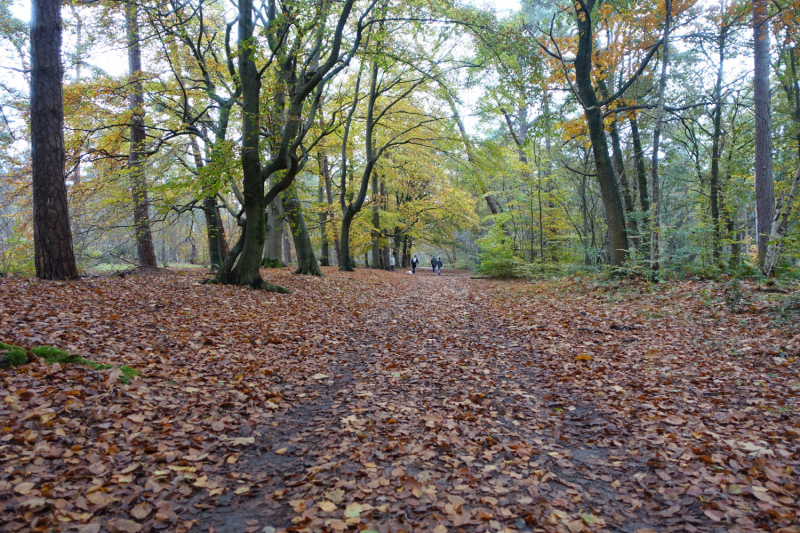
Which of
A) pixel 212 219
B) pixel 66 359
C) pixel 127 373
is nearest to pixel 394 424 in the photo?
pixel 127 373

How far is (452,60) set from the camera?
14180 mm

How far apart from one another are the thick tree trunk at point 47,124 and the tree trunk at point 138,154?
2695 mm

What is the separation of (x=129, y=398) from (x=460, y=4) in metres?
11.6

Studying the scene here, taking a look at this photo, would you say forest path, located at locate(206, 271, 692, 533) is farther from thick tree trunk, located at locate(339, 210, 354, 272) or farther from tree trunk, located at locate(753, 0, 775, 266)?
thick tree trunk, located at locate(339, 210, 354, 272)

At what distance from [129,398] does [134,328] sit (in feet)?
7.36

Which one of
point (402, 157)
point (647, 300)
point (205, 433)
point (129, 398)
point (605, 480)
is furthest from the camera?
point (402, 157)

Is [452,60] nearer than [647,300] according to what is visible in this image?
No

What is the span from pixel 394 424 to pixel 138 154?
40.0ft

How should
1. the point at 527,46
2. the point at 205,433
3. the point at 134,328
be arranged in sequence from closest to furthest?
the point at 205,433, the point at 134,328, the point at 527,46

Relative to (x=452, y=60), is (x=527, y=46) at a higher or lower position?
lower

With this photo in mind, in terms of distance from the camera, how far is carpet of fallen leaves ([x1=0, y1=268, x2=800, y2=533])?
2572 mm

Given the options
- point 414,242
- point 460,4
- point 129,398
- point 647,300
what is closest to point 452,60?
point 460,4

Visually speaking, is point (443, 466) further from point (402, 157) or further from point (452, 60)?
point (402, 157)

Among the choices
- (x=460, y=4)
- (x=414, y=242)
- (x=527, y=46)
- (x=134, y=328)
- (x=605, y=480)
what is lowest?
(x=605, y=480)
